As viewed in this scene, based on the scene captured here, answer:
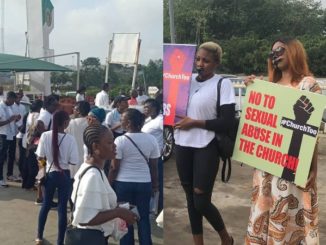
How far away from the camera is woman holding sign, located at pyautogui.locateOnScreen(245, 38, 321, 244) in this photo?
7.11 ft

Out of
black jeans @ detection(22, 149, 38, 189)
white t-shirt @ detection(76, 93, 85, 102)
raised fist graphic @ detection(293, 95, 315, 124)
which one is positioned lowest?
black jeans @ detection(22, 149, 38, 189)

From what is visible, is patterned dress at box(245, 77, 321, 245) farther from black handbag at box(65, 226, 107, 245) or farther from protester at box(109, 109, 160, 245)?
black handbag at box(65, 226, 107, 245)

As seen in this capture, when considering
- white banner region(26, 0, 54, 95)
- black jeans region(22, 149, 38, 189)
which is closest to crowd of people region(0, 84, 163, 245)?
white banner region(26, 0, 54, 95)

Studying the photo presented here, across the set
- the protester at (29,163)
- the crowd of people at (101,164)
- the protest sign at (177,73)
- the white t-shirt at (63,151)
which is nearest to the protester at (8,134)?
the protester at (29,163)

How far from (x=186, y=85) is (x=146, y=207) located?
0.86 m

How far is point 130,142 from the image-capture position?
2.63 metres

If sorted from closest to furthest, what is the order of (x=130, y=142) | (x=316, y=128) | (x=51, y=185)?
1. (x=316, y=128)
2. (x=130, y=142)
3. (x=51, y=185)

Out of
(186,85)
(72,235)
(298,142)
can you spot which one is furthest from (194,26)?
(72,235)

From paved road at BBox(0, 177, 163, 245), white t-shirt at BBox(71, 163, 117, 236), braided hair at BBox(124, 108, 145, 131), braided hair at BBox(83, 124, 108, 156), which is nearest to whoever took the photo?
white t-shirt at BBox(71, 163, 117, 236)

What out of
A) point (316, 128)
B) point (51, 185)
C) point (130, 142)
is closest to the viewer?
point (316, 128)

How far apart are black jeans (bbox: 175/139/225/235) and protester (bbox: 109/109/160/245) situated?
290 millimetres

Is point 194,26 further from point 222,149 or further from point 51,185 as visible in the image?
point 51,185

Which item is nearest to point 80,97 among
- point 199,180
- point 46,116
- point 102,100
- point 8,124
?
point 102,100

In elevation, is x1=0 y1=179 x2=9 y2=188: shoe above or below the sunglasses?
below
